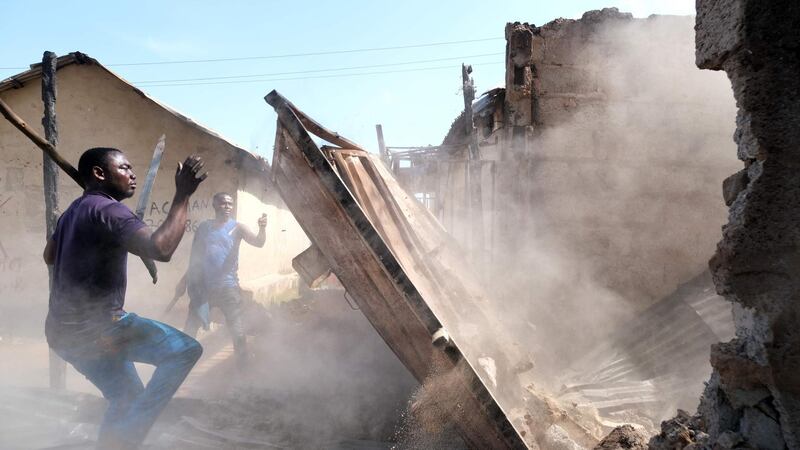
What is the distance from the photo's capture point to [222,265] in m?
5.68

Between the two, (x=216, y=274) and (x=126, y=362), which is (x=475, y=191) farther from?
(x=126, y=362)

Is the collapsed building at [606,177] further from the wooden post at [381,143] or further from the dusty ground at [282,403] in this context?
the wooden post at [381,143]

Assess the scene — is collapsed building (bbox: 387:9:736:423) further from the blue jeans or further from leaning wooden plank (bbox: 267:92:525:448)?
the blue jeans

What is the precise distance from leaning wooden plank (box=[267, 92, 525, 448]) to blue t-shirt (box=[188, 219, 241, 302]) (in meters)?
3.34

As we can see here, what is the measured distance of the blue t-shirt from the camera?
5637 millimetres

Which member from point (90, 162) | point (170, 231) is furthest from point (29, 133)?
point (170, 231)

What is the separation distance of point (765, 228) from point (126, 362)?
323 centimetres

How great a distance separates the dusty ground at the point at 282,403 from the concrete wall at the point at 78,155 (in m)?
3.38

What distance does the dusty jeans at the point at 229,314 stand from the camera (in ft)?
17.9

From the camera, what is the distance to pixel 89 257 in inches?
105

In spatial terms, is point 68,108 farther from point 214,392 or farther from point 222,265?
point 214,392

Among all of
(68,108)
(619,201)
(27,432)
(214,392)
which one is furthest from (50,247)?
(68,108)

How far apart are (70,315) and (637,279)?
544 centimetres

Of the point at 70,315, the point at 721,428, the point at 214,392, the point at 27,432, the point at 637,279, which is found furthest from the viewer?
the point at 637,279
